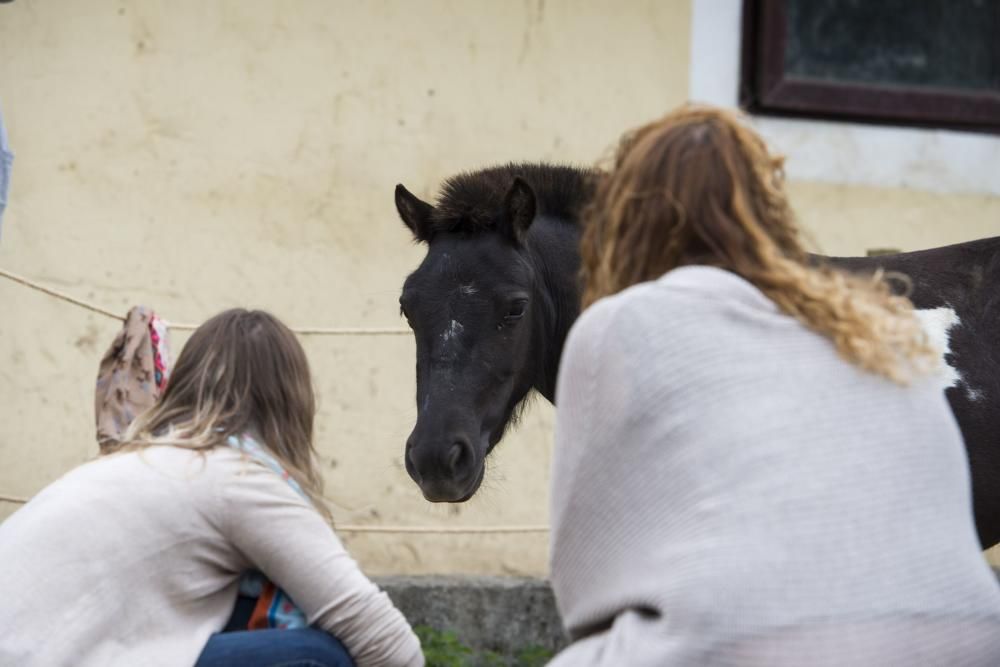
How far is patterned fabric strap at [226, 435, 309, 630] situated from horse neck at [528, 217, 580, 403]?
1.24 m

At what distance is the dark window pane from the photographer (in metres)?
5.99

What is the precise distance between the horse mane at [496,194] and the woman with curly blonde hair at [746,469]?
184 centimetres

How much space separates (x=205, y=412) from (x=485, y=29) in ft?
11.0

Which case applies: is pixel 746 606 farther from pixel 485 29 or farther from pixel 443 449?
pixel 485 29

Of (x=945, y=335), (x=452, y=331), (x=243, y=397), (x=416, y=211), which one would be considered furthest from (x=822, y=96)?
(x=243, y=397)

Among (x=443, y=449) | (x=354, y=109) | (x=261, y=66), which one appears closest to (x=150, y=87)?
(x=261, y=66)

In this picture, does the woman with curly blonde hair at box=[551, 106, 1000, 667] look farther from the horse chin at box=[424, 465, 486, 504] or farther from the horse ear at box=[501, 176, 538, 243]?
the horse ear at box=[501, 176, 538, 243]

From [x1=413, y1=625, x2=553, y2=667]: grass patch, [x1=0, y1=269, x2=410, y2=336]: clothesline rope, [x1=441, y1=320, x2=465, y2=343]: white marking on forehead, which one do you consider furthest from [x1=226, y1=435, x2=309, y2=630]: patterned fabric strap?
[x1=413, y1=625, x2=553, y2=667]: grass patch

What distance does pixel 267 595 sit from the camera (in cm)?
260

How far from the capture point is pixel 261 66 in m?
5.39

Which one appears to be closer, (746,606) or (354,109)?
(746,606)

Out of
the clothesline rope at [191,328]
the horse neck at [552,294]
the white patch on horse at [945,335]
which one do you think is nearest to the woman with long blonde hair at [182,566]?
the horse neck at [552,294]

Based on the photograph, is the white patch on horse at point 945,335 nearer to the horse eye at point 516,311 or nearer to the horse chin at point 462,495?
the horse eye at point 516,311

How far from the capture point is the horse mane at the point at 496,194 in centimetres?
370
